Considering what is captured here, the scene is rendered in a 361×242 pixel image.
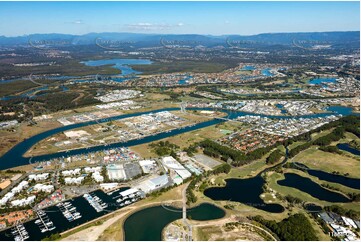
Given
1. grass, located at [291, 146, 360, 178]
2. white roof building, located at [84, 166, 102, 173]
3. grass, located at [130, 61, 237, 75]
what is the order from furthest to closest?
grass, located at [130, 61, 237, 75] < grass, located at [291, 146, 360, 178] < white roof building, located at [84, 166, 102, 173]

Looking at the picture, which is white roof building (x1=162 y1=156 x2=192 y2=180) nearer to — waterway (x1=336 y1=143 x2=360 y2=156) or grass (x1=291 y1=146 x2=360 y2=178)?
grass (x1=291 y1=146 x2=360 y2=178)

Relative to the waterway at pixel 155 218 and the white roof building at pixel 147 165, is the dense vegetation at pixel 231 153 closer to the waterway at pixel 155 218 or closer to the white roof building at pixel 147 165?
the white roof building at pixel 147 165

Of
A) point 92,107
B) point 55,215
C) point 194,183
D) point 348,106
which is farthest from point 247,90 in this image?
point 55,215

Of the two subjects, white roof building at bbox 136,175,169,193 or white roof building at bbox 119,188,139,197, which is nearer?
white roof building at bbox 119,188,139,197

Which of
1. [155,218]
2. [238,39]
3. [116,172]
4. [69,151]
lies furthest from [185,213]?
[238,39]

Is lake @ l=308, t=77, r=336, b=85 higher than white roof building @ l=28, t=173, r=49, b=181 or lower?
higher

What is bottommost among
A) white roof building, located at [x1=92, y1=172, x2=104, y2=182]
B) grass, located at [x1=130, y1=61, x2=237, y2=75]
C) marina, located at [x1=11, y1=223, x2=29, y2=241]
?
marina, located at [x1=11, y1=223, x2=29, y2=241]

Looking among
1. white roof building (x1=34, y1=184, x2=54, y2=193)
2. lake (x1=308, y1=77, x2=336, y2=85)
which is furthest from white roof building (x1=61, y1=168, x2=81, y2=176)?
lake (x1=308, y1=77, x2=336, y2=85)

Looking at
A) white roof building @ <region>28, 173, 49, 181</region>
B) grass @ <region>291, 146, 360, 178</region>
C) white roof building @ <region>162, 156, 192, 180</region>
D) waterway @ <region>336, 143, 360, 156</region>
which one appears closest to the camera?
white roof building @ <region>28, 173, 49, 181</region>
